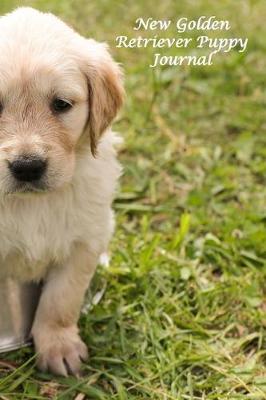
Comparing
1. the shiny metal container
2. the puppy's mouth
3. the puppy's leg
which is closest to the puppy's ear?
the puppy's mouth

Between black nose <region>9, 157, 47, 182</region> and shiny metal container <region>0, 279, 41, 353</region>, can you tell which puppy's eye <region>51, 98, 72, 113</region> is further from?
shiny metal container <region>0, 279, 41, 353</region>

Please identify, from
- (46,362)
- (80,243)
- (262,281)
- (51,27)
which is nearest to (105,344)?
(46,362)

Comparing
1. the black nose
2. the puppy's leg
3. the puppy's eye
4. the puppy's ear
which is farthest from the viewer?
the puppy's leg

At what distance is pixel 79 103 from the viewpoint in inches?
113

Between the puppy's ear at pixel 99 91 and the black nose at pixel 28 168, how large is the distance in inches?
11.8

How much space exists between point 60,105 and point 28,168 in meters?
0.28

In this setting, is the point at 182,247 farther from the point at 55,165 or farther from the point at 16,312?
the point at 55,165

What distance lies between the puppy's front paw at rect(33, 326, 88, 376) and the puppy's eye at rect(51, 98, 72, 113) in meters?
0.97

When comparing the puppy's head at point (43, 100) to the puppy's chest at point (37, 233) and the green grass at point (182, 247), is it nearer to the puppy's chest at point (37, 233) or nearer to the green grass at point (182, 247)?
the puppy's chest at point (37, 233)

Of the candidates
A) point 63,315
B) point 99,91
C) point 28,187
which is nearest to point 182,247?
point 63,315

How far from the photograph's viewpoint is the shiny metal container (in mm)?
3242

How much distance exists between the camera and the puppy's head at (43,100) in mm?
2697

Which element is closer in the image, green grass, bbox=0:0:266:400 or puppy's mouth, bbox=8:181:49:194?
puppy's mouth, bbox=8:181:49:194

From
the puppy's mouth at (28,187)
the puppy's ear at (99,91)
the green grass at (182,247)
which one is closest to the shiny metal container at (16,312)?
the green grass at (182,247)
